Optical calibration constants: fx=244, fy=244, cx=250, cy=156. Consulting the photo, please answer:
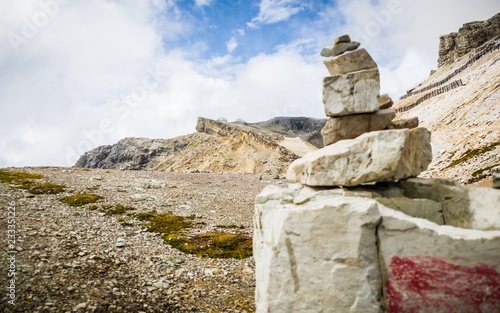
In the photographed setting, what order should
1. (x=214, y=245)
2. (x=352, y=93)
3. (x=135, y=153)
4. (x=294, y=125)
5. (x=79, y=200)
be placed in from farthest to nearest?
1. (x=294, y=125)
2. (x=135, y=153)
3. (x=79, y=200)
4. (x=214, y=245)
5. (x=352, y=93)

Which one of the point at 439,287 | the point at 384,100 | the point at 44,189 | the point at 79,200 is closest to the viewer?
the point at 439,287

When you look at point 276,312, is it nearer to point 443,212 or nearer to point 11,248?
point 443,212

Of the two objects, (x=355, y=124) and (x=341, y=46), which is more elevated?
(x=341, y=46)

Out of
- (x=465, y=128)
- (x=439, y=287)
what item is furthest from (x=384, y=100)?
(x=465, y=128)

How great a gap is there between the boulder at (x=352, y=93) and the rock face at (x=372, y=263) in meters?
3.72

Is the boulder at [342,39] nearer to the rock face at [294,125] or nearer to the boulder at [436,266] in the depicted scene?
the boulder at [436,266]

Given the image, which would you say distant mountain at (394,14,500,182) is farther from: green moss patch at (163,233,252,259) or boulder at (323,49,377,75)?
green moss patch at (163,233,252,259)

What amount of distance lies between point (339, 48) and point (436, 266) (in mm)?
6806

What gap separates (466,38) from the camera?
8219 cm

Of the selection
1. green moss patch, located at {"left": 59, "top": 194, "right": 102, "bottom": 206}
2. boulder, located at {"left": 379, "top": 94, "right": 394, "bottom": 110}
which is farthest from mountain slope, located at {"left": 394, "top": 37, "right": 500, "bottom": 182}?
green moss patch, located at {"left": 59, "top": 194, "right": 102, "bottom": 206}

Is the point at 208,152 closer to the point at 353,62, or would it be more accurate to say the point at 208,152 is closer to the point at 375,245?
the point at 353,62

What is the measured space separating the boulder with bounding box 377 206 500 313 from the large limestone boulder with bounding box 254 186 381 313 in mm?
281

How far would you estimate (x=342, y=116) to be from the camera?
8320 millimetres

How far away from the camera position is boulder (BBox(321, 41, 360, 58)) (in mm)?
8066
